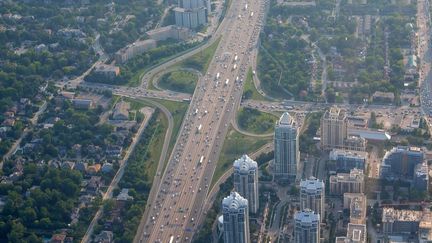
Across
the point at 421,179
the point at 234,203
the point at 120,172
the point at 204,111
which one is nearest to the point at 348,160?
the point at 421,179

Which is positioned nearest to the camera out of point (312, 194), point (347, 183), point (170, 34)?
point (312, 194)

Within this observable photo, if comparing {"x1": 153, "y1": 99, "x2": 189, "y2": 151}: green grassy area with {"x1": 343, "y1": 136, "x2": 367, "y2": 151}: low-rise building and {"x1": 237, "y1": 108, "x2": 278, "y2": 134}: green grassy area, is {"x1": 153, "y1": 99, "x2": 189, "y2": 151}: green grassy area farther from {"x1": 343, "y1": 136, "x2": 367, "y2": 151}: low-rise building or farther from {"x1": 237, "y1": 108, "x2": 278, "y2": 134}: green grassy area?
{"x1": 343, "y1": 136, "x2": 367, "y2": 151}: low-rise building

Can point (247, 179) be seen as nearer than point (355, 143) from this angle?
Yes

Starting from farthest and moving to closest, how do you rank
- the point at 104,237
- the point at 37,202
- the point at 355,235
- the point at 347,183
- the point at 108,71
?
the point at 108,71 < the point at 37,202 < the point at 347,183 < the point at 104,237 < the point at 355,235

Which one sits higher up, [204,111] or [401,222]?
[204,111]

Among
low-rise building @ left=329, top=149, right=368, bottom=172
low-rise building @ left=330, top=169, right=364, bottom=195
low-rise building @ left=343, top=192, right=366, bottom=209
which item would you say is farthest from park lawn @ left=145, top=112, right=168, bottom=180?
low-rise building @ left=343, top=192, right=366, bottom=209

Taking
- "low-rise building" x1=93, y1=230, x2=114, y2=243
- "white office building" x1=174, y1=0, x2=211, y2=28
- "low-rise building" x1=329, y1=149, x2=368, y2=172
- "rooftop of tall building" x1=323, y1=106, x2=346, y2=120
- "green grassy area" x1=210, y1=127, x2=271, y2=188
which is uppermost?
"white office building" x1=174, y1=0, x2=211, y2=28

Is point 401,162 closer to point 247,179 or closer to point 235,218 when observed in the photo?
point 247,179
